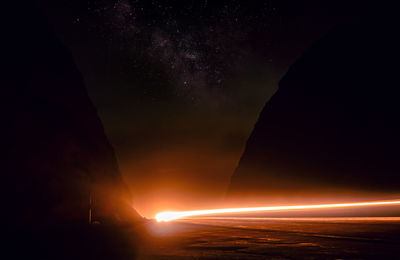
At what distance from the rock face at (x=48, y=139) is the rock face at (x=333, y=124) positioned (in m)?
38.2

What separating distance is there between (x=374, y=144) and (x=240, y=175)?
4076 cm

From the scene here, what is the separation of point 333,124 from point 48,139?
5420cm

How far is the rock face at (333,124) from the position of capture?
51.6m

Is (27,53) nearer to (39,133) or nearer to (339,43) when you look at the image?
(39,133)

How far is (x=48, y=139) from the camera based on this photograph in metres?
26.3

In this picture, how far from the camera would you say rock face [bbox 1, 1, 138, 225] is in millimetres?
22131

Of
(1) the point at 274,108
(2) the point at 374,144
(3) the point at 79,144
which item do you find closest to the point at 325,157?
(2) the point at 374,144

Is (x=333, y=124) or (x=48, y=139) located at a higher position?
(x=333, y=124)

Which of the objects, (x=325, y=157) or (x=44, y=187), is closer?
(x=44, y=187)

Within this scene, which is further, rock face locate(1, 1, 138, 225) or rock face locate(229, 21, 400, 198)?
rock face locate(229, 21, 400, 198)

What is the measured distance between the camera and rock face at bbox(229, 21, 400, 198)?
51.6 m

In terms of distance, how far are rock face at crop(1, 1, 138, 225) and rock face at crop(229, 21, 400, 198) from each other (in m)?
38.2

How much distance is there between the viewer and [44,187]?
23.0 meters

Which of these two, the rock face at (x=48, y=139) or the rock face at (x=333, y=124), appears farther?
the rock face at (x=333, y=124)
